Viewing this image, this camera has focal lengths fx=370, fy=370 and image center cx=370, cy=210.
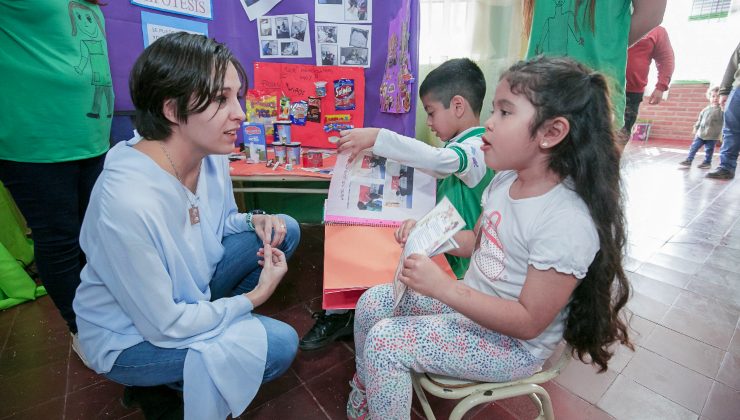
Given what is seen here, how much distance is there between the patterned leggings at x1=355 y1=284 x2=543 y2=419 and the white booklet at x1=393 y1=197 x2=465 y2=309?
10 centimetres

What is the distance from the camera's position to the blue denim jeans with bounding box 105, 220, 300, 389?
0.87 meters

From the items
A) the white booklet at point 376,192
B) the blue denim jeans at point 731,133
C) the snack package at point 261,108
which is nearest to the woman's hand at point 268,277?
the white booklet at point 376,192

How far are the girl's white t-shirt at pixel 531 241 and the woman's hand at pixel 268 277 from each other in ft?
1.75

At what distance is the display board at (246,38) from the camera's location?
1.71 metres

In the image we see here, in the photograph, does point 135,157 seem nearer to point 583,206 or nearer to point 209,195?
point 209,195

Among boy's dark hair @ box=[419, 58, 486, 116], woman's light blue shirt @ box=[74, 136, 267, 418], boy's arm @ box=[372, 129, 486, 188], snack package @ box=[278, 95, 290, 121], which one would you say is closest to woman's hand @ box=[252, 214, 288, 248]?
woman's light blue shirt @ box=[74, 136, 267, 418]

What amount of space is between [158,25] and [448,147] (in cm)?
153

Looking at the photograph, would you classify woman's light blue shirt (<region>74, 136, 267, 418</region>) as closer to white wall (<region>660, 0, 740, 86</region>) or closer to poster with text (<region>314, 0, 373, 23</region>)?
poster with text (<region>314, 0, 373, 23</region>)

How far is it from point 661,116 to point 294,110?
748 cm

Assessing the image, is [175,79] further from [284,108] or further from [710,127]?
[710,127]

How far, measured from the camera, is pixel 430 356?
826mm

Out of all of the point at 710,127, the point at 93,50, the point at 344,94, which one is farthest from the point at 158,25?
the point at 710,127

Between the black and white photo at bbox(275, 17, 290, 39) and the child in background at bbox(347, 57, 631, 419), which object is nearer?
the child in background at bbox(347, 57, 631, 419)

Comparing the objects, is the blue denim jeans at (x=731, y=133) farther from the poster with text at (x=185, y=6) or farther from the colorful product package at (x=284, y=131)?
the poster with text at (x=185, y=6)
